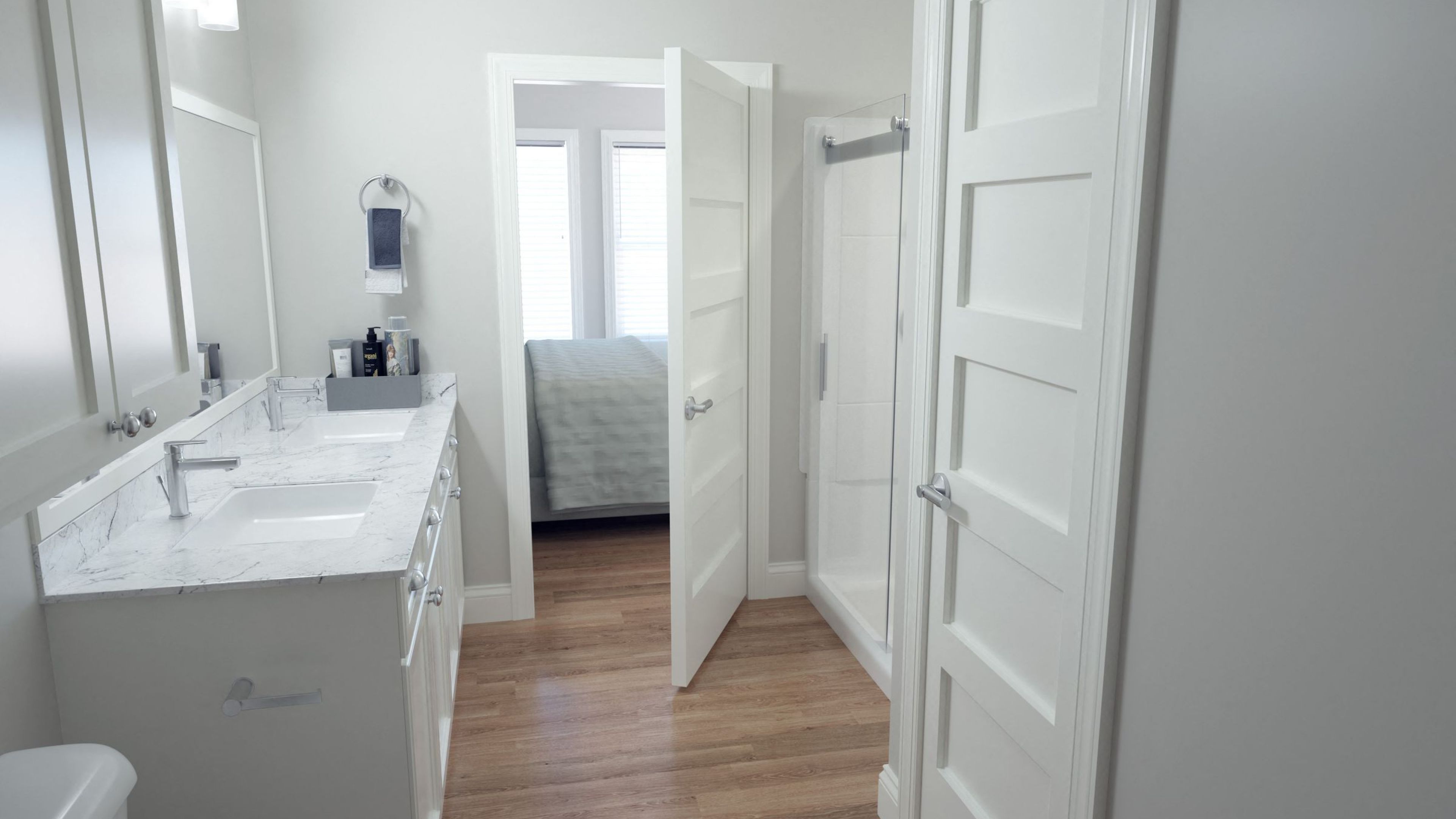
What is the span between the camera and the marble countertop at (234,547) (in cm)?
170

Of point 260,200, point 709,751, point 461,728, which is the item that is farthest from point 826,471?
point 260,200

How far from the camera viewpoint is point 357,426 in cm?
310

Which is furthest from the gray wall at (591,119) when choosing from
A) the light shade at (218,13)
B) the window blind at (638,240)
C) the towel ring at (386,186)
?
the light shade at (218,13)

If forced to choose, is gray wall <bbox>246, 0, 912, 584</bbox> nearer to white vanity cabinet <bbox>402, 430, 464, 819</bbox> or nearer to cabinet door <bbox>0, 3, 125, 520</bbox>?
white vanity cabinet <bbox>402, 430, 464, 819</bbox>

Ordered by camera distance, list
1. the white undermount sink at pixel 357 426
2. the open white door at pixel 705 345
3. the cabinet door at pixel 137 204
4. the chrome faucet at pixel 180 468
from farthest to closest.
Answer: the white undermount sink at pixel 357 426, the open white door at pixel 705 345, the chrome faucet at pixel 180 468, the cabinet door at pixel 137 204

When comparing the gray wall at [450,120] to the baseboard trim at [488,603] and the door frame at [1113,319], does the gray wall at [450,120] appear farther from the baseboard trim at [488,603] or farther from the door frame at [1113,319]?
the door frame at [1113,319]

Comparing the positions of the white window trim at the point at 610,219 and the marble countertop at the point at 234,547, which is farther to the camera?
the white window trim at the point at 610,219

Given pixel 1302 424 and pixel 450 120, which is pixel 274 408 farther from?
pixel 1302 424

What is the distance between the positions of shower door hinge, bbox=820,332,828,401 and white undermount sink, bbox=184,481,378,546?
1.71 m

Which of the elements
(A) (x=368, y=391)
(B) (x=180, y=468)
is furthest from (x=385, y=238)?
(B) (x=180, y=468)

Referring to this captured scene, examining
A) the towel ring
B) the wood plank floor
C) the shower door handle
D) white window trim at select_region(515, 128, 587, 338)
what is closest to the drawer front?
the wood plank floor

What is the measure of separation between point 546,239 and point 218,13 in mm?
4836

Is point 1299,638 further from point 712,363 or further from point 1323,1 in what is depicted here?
point 712,363

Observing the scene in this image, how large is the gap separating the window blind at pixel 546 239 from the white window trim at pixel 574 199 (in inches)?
0.7
